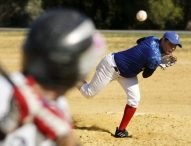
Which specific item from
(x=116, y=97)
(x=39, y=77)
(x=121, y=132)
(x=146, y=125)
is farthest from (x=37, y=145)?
(x=116, y=97)

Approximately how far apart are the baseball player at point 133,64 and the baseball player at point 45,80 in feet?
20.4

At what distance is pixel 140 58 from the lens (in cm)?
841

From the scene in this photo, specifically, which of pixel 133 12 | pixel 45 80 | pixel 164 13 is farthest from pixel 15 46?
pixel 45 80

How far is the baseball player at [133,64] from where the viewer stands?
8.16m

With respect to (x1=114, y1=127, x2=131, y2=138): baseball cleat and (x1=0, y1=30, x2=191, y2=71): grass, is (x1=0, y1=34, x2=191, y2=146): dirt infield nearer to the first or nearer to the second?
(x1=114, y1=127, x2=131, y2=138): baseball cleat

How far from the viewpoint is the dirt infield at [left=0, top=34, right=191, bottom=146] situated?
29.1 feet

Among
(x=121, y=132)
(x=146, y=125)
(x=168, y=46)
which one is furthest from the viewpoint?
(x=146, y=125)

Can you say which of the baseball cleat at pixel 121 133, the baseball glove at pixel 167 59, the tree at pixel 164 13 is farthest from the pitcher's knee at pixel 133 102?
the tree at pixel 164 13

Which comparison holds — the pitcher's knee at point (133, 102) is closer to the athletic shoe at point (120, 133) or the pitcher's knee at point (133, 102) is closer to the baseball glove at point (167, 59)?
the athletic shoe at point (120, 133)

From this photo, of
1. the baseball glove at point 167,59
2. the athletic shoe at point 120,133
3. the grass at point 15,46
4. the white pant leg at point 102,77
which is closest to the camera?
the baseball glove at point 167,59

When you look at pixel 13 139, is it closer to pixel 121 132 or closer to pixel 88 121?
pixel 121 132

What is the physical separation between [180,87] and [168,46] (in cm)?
558

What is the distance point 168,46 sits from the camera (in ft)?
26.6

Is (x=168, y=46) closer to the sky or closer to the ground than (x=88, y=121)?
closer to the sky
